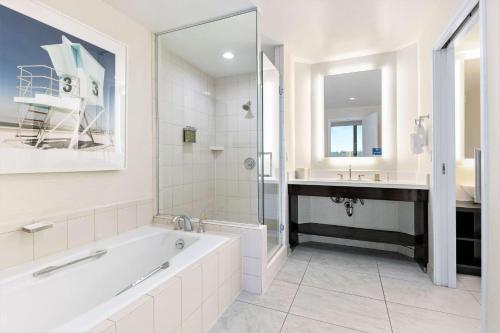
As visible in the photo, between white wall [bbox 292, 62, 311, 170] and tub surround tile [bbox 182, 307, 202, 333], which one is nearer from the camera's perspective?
tub surround tile [bbox 182, 307, 202, 333]

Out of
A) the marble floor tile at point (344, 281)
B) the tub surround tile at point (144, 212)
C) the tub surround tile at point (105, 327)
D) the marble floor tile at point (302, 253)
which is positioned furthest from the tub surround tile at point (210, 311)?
the marble floor tile at point (302, 253)

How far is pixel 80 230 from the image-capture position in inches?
67.2

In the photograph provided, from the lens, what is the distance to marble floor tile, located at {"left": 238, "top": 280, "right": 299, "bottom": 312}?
1.85m

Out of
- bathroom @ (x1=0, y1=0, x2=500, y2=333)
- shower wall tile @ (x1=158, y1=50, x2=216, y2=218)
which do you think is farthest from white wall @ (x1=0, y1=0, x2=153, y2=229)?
shower wall tile @ (x1=158, y1=50, x2=216, y2=218)

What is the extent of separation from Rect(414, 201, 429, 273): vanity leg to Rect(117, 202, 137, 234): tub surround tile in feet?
8.60

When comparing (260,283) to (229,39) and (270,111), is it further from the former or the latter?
(229,39)

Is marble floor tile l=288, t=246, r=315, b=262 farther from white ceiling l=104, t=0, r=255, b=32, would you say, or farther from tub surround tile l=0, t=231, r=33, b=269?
white ceiling l=104, t=0, r=255, b=32

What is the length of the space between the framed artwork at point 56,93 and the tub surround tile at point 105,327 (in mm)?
1010

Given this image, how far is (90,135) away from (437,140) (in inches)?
106

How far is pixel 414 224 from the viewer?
8.70 ft

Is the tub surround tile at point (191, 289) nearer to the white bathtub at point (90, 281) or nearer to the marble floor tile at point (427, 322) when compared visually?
the white bathtub at point (90, 281)

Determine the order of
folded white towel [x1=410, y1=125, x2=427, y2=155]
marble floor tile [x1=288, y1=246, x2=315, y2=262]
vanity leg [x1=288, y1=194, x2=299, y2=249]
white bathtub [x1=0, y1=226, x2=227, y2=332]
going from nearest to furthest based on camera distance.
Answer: white bathtub [x1=0, y1=226, x2=227, y2=332]
folded white towel [x1=410, y1=125, x2=427, y2=155]
marble floor tile [x1=288, y1=246, x2=315, y2=262]
vanity leg [x1=288, y1=194, x2=299, y2=249]

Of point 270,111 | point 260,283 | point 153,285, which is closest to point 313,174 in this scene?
point 270,111

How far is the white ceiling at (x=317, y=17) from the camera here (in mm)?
1975
